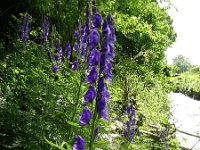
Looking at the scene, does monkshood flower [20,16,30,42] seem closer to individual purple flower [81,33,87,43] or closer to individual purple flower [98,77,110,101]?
individual purple flower [81,33,87,43]

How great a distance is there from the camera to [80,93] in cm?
379

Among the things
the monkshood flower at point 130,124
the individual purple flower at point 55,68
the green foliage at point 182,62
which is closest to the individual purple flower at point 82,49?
the individual purple flower at point 55,68

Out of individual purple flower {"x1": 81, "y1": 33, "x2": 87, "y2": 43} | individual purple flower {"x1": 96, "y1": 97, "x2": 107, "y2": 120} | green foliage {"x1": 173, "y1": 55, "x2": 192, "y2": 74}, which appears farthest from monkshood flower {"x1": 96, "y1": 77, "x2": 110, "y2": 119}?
green foliage {"x1": 173, "y1": 55, "x2": 192, "y2": 74}

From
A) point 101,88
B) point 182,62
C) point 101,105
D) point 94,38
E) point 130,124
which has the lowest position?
point 130,124

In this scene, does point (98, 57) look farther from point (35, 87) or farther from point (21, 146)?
point (35, 87)

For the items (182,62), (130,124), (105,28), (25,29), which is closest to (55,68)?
(130,124)

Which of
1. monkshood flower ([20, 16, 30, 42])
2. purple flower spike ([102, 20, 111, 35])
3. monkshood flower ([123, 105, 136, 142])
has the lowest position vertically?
monkshood flower ([123, 105, 136, 142])

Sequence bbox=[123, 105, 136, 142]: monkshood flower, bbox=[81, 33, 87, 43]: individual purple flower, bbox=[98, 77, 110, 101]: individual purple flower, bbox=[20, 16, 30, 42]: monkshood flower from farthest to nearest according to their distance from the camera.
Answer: bbox=[20, 16, 30, 42]: monkshood flower
bbox=[123, 105, 136, 142]: monkshood flower
bbox=[81, 33, 87, 43]: individual purple flower
bbox=[98, 77, 110, 101]: individual purple flower

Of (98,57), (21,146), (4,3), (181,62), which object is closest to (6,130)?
(21,146)

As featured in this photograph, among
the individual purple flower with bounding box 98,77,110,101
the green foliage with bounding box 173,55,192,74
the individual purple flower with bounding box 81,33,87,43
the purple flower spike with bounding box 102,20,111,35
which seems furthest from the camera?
the green foliage with bounding box 173,55,192,74

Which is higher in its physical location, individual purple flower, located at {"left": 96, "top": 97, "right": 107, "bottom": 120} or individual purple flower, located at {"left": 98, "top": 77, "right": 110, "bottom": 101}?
individual purple flower, located at {"left": 98, "top": 77, "right": 110, "bottom": 101}

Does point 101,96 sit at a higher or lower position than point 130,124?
higher

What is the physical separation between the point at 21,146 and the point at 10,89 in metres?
0.97

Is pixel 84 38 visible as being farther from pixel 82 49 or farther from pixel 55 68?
pixel 55 68
